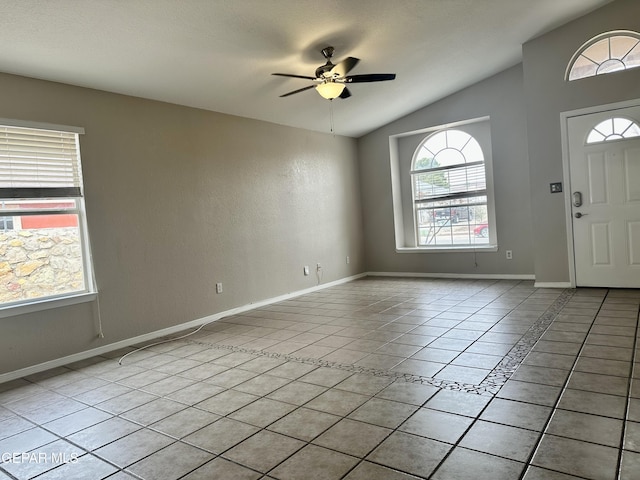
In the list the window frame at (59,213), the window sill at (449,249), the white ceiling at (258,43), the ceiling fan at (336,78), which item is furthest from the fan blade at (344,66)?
the window sill at (449,249)

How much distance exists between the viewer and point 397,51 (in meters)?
4.70

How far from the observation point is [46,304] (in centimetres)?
360

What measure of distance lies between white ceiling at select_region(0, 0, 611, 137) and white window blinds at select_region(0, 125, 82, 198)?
1.64ft

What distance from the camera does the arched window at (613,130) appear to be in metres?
4.83

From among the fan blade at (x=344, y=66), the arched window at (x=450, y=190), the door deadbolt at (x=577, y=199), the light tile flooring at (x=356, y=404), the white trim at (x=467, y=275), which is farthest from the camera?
the arched window at (x=450, y=190)

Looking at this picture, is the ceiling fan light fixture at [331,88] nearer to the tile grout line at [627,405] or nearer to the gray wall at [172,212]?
the gray wall at [172,212]

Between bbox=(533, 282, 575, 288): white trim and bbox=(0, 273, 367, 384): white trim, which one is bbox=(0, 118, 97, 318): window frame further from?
bbox=(533, 282, 575, 288): white trim

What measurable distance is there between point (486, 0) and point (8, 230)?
15.4 ft

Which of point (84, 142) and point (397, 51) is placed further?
point (397, 51)

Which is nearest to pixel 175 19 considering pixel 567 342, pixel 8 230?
pixel 8 230

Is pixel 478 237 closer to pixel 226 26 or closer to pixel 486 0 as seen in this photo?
pixel 486 0

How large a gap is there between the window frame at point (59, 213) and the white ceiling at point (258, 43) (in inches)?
16.8

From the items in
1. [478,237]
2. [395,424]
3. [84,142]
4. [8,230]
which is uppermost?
[84,142]

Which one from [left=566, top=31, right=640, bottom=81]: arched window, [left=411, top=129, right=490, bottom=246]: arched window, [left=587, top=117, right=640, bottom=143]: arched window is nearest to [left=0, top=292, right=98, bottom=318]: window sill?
[left=411, top=129, right=490, bottom=246]: arched window
